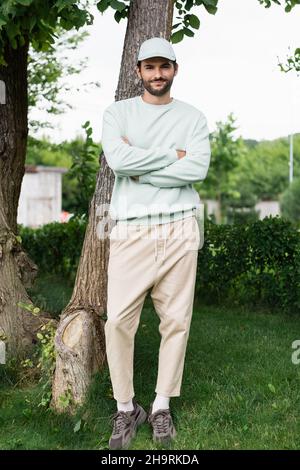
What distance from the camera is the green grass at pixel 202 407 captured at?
4645mm

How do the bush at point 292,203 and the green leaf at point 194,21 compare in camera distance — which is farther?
the bush at point 292,203

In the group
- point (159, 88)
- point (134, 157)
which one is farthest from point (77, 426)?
point (159, 88)

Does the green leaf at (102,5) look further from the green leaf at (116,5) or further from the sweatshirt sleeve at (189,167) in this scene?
the sweatshirt sleeve at (189,167)

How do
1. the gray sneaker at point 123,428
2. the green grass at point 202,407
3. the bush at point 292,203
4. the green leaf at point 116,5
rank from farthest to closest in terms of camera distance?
1. the bush at point 292,203
2. the green leaf at point 116,5
3. the green grass at point 202,407
4. the gray sneaker at point 123,428

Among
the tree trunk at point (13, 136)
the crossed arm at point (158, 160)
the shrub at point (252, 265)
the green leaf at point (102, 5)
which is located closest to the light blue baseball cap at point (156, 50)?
the crossed arm at point (158, 160)

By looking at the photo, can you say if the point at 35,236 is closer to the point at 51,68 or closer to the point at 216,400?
the point at 51,68

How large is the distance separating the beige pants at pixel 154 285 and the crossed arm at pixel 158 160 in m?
0.27

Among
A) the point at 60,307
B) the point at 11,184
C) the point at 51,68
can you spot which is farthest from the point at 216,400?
the point at 51,68

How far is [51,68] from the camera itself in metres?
12.8

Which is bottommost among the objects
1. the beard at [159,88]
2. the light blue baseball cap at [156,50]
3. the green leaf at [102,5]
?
the beard at [159,88]

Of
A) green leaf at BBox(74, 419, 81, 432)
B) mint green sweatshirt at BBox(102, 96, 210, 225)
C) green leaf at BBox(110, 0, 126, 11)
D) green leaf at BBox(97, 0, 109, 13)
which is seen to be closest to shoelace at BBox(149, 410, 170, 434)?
green leaf at BBox(74, 419, 81, 432)

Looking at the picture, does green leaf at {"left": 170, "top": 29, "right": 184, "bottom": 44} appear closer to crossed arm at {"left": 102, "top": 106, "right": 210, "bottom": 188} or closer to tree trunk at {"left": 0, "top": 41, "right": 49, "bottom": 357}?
tree trunk at {"left": 0, "top": 41, "right": 49, "bottom": 357}

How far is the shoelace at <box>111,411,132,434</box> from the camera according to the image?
180 inches

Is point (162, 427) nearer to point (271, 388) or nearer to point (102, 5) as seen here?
point (271, 388)
